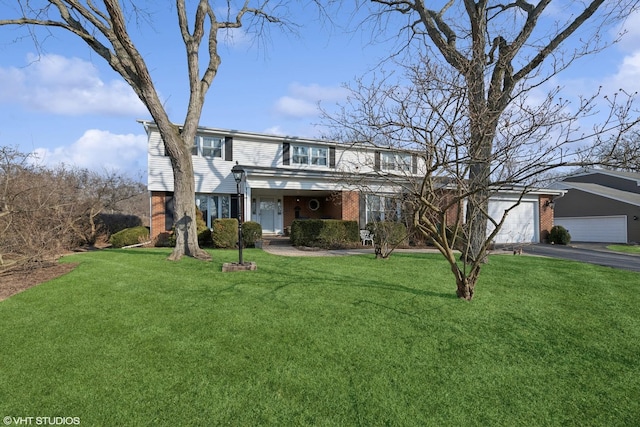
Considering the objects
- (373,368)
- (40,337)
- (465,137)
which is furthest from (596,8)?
(40,337)

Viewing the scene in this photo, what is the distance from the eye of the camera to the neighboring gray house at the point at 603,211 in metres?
22.7

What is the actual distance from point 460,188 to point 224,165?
13.9 meters

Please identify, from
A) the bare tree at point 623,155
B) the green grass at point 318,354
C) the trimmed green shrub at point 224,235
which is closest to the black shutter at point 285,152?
the trimmed green shrub at point 224,235

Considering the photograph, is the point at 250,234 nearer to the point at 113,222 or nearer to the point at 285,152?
the point at 285,152

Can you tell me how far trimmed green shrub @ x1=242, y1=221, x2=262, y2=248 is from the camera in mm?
13359

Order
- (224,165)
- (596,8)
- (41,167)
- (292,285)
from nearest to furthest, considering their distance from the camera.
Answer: (292,285) → (596,8) → (41,167) → (224,165)

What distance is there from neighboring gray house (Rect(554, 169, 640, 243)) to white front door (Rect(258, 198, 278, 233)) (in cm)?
1874

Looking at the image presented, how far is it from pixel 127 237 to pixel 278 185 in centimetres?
665

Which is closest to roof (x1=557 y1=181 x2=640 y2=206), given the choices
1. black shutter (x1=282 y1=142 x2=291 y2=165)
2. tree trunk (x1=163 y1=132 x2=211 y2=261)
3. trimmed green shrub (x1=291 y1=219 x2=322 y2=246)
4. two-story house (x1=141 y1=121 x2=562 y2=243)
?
two-story house (x1=141 y1=121 x2=562 y2=243)

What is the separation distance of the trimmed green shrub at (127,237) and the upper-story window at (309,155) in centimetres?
815

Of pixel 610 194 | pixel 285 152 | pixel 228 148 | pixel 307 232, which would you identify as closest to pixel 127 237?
pixel 228 148

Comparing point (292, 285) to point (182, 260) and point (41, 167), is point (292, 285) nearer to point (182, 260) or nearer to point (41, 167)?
point (182, 260)

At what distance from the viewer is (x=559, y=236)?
19828mm

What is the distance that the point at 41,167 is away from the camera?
13852 mm
